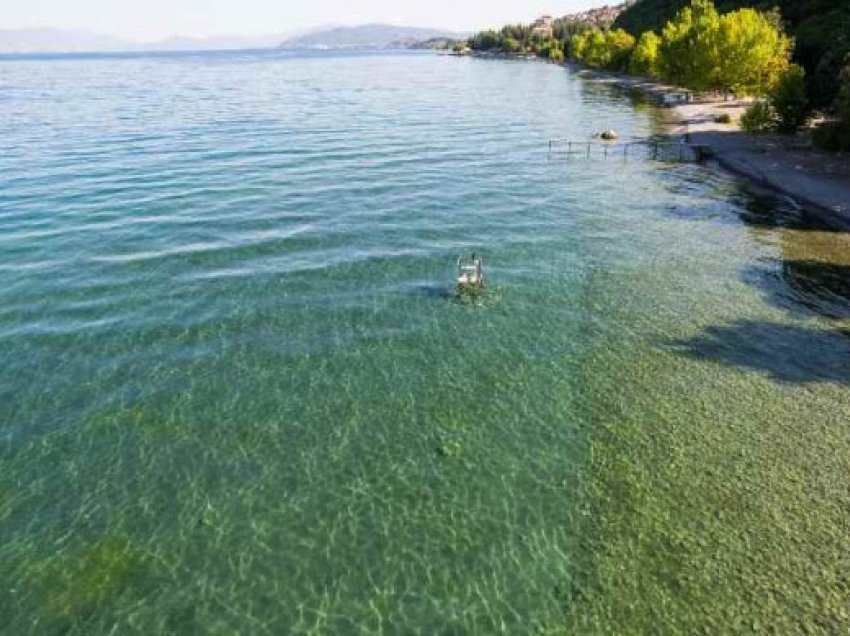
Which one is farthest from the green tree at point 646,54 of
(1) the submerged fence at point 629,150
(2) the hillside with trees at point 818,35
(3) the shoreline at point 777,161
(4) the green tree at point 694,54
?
(1) the submerged fence at point 629,150

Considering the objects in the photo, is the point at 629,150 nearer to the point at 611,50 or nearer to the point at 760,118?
the point at 760,118

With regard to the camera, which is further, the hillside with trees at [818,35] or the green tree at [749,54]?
the green tree at [749,54]

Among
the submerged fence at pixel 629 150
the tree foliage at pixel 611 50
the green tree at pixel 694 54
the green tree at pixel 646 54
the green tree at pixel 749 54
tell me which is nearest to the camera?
the submerged fence at pixel 629 150

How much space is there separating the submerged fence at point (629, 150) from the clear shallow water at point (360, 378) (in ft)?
35.4

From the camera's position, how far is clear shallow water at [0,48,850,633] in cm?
1484

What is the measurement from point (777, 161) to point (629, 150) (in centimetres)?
1364

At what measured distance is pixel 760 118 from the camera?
203ft

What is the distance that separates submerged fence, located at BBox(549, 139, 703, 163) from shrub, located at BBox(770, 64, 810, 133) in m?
8.92

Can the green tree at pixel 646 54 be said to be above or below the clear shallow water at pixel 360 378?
above

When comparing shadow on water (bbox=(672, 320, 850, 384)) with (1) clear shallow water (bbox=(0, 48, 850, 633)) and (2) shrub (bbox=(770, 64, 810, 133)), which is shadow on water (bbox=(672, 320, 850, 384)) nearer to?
(1) clear shallow water (bbox=(0, 48, 850, 633))

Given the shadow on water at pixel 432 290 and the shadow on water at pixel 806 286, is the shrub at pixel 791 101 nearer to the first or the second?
the shadow on water at pixel 806 286

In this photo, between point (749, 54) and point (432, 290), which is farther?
point (749, 54)

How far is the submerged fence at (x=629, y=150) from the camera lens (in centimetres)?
5906

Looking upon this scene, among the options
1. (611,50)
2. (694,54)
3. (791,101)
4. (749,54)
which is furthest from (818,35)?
(611,50)
